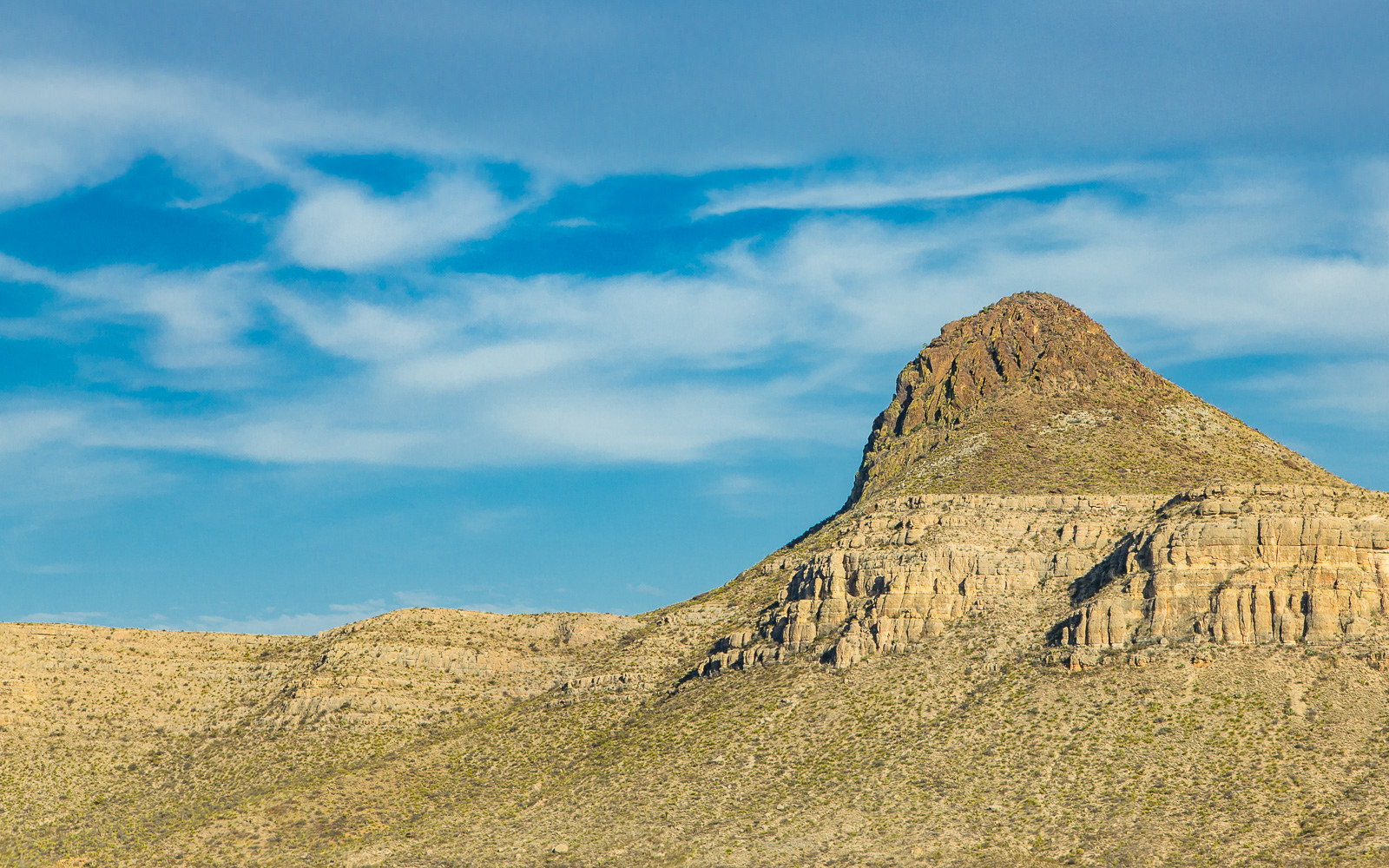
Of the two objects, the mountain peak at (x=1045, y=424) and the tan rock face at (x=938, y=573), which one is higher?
the mountain peak at (x=1045, y=424)

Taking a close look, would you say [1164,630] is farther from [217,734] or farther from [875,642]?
[217,734]

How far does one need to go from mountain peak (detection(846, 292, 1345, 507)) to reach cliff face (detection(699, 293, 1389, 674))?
0.83 feet

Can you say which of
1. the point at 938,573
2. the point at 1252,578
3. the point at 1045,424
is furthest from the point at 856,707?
the point at 1045,424

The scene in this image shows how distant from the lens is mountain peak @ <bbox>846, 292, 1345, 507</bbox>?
151 m

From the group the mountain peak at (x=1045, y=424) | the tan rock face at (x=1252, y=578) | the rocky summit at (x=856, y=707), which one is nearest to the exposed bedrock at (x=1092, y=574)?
the tan rock face at (x=1252, y=578)

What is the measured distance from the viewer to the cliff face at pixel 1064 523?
392 feet

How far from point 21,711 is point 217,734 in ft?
50.1

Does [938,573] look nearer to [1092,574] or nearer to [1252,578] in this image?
[1092,574]

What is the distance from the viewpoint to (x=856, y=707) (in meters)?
122

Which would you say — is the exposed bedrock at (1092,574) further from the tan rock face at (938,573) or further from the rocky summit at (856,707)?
the rocky summit at (856,707)

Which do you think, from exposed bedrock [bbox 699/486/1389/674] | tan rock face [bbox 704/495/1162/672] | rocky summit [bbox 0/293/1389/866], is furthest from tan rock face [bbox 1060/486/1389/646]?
tan rock face [bbox 704/495/1162/672]

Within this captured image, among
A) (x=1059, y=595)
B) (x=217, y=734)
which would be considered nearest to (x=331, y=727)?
(x=217, y=734)

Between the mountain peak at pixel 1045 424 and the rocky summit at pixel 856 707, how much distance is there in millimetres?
880

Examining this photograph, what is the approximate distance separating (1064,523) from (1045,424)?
87.3 ft
